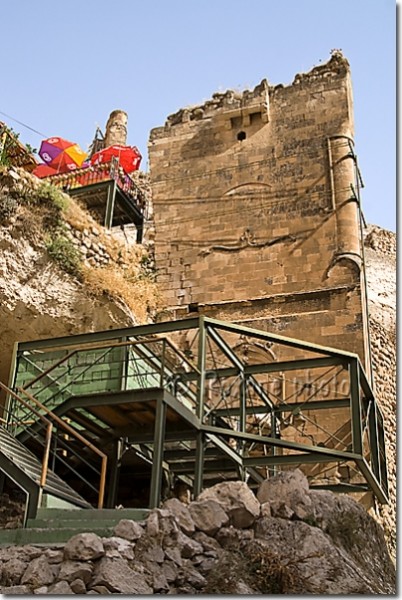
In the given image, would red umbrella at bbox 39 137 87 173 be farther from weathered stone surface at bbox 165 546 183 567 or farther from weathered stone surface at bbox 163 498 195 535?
weathered stone surface at bbox 165 546 183 567

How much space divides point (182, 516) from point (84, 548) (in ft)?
3.69

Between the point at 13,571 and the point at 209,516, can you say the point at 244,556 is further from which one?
the point at 13,571

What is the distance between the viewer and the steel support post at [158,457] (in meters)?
9.56

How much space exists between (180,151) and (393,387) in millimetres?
7854

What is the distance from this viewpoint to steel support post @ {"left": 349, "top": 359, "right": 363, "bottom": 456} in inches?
447

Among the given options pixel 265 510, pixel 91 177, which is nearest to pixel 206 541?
pixel 265 510

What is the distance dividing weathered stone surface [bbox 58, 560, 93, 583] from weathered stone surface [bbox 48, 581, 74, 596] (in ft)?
0.22

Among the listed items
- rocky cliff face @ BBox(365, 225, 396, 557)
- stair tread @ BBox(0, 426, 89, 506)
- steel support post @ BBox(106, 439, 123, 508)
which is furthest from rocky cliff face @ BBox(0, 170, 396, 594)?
rocky cliff face @ BBox(365, 225, 396, 557)

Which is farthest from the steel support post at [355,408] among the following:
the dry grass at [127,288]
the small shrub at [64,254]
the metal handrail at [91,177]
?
the metal handrail at [91,177]

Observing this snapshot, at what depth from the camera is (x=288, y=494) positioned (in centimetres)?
837

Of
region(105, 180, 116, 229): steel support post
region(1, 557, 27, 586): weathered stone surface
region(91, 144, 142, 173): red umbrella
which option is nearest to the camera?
region(1, 557, 27, 586): weathered stone surface

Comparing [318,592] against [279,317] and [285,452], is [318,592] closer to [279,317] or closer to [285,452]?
[285,452]

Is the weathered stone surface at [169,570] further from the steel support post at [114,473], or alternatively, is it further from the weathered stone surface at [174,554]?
the steel support post at [114,473]

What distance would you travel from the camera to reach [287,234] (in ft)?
58.5
